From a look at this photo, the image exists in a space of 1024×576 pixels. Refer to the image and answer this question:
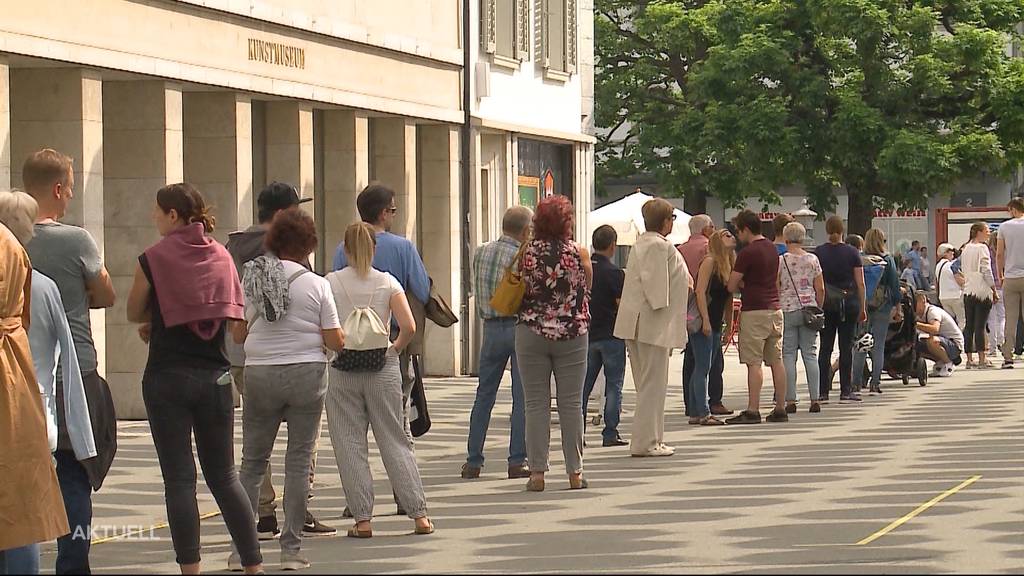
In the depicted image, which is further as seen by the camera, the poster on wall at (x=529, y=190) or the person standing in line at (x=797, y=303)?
the poster on wall at (x=529, y=190)

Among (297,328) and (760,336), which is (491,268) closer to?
(297,328)

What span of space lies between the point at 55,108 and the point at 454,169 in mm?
10324

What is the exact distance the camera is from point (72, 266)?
9.51 metres

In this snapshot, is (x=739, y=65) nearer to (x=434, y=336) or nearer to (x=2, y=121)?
(x=434, y=336)

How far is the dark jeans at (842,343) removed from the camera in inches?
882

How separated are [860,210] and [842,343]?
3268 centimetres

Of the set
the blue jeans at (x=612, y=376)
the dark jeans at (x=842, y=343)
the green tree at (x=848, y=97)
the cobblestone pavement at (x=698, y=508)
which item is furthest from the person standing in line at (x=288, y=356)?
the green tree at (x=848, y=97)

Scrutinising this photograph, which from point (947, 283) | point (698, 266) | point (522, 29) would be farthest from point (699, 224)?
point (947, 283)

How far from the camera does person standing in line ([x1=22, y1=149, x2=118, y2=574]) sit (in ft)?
31.0

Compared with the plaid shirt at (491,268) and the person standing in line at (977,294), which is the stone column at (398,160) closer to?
the person standing in line at (977,294)

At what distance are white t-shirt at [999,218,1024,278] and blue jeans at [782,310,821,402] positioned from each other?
818 centimetres

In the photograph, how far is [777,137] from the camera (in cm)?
5488

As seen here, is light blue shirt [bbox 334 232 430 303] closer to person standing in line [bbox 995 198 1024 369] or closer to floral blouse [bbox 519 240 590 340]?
floral blouse [bbox 519 240 590 340]

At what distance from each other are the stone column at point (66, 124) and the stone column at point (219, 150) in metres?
2.97
